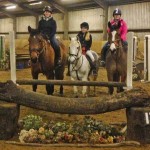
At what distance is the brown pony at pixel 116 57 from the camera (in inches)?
324

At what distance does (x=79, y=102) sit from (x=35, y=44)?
10.5 ft

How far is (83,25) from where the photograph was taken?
29.9ft

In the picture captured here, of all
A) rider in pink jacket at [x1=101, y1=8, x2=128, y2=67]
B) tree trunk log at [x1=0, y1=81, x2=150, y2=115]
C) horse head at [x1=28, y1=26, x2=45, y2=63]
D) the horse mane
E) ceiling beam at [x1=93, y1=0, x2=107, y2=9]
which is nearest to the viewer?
tree trunk log at [x1=0, y1=81, x2=150, y2=115]

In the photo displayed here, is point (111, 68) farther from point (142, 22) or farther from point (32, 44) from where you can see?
point (142, 22)

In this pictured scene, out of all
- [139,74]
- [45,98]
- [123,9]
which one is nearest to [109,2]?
[123,9]

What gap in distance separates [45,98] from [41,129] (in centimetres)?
49

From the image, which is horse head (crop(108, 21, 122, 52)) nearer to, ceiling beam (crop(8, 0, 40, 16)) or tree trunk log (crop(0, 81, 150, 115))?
tree trunk log (crop(0, 81, 150, 115))

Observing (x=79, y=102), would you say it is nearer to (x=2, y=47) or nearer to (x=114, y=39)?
(x=114, y=39)

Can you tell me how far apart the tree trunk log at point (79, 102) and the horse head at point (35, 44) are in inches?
107

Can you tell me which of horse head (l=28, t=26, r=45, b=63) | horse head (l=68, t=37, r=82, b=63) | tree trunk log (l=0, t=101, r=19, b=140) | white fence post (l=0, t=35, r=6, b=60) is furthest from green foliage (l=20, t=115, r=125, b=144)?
white fence post (l=0, t=35, r=6, b=60)

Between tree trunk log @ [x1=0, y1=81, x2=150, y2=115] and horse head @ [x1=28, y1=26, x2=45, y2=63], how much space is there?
2729 mm

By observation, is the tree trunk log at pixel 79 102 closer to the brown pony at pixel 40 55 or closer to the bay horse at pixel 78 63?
the brown pony at pixel 40 55

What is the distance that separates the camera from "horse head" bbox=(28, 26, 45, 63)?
7852 mm

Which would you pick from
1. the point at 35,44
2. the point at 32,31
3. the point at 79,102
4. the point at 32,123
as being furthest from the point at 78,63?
the point at 79,102
